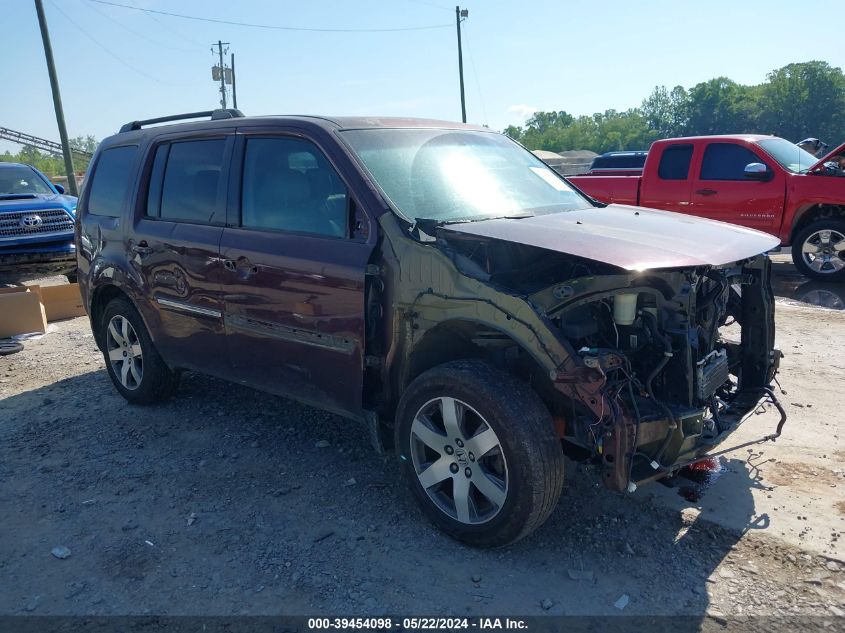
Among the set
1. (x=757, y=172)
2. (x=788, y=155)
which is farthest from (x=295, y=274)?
(x=788, y=155)

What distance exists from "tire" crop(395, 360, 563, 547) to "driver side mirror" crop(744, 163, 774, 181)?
7433 mm

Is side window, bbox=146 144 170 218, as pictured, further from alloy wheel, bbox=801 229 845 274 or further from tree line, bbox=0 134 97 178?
tree line, bbox=0 134 97 178

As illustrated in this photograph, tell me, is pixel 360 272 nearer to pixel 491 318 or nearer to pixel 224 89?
pixel 491 318

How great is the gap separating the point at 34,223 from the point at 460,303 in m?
8.72

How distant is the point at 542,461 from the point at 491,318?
655 mm

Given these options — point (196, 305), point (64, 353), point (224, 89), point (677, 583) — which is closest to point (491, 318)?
point (677, 583)

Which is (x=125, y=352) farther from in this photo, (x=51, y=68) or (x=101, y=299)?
(x=51, y=68)

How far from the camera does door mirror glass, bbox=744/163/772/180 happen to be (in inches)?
361

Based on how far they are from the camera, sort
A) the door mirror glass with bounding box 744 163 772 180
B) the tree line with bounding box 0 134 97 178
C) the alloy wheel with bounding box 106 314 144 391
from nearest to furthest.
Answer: the alloy wheel with bounding box 106 314 144 391
the door mirror glass with bounding box 744 163 772 180
the tree line with bounding box 0 134 97 178

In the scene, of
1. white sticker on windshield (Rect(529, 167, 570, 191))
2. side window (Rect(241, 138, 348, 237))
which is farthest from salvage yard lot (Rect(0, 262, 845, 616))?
white sticker on windshield (Rect(529, 167, 570, 191))

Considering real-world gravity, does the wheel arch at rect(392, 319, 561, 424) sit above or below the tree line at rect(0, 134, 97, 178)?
below

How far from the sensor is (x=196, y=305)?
4.50 meters

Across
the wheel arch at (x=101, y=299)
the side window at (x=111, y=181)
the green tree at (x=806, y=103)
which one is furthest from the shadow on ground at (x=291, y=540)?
the green tree at (x=806, y=103)

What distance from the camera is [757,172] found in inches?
364
